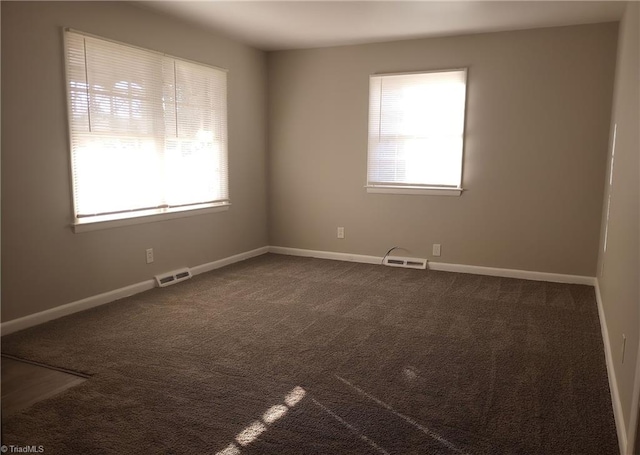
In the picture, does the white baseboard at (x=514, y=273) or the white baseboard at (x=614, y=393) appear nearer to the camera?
the white baseboard at (x=614, y=393)

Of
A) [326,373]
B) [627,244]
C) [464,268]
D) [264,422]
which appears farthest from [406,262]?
[264,422]

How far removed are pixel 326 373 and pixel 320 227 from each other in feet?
10.4

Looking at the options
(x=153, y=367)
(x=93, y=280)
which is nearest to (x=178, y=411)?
(x=153, y=367)

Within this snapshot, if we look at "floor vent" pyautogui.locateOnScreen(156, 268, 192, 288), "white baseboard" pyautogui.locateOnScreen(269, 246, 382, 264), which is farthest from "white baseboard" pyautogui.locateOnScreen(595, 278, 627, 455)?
"floor vent" pyautogui.locateOnScreen(156, 268, 192, 288)

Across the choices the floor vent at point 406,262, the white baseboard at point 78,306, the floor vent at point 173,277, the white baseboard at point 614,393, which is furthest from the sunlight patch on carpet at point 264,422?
the floor vent at point 406,262

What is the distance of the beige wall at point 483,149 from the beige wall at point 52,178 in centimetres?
150

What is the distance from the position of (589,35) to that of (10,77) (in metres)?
4.65

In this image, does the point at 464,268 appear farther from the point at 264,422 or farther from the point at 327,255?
the point at 264,422

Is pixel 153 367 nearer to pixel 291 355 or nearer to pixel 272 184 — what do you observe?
pixel 291 355

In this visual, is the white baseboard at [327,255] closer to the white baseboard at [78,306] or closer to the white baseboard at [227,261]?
the white baseboard at [227,261]

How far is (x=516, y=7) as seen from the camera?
3.87m

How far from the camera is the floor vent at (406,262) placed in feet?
17.0

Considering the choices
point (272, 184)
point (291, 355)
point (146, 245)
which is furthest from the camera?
point (272, 184)

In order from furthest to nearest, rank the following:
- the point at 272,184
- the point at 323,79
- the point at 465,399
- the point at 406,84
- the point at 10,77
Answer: the point at 272,184
the point at 323,79
the point at 406,84
the point at 10,77
the point at 465,399
